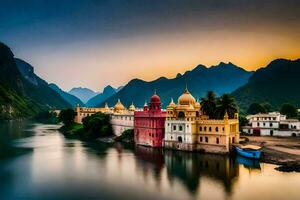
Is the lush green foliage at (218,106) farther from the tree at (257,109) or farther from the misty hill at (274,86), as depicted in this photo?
the misty hill at (274,86)

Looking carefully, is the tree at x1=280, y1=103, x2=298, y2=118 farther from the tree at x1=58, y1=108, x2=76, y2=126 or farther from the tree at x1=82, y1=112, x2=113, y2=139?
the tree at x1=58, y1=108, x2=76, y2=126

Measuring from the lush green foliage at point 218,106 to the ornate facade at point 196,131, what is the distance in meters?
2.37

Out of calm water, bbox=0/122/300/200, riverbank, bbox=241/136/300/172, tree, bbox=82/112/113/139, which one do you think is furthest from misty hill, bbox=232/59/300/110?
calm water, bbox=0/122/300/200

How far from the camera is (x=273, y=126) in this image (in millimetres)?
75562

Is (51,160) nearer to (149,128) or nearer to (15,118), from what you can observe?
(149,128)

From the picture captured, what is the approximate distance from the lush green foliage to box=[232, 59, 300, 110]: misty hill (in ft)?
274

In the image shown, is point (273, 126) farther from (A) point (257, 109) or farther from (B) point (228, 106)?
(A) point (257, 109)

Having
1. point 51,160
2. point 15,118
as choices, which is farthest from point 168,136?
point 15,118

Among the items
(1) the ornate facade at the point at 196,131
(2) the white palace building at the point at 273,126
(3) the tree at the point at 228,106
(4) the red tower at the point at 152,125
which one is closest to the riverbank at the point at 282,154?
(1) the ornate facade at the point at 196,131

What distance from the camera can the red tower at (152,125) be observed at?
66.5m

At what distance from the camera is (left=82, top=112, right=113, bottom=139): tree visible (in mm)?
89125

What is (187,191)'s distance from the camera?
124 ft

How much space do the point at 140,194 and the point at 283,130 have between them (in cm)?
4620

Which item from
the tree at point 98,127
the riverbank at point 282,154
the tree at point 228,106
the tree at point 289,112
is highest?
the tree at point 228,106
